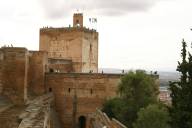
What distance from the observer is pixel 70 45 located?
4600 centimetres

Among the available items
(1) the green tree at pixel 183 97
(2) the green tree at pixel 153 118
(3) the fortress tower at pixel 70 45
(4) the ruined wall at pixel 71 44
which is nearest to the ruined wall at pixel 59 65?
(3) the fortress tower at pixel 70 45

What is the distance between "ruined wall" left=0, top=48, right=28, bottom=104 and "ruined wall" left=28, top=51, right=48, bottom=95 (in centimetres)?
A: 669

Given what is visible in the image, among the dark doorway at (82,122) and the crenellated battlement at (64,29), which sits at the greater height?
the crenellated battlement at (64,29)

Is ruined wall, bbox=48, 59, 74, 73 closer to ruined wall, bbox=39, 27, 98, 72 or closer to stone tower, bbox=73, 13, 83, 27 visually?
ruined wall, bbox=39, 27, 98, 72

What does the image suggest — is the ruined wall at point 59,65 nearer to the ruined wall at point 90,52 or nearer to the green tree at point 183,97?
the ruined wall at point 90,52

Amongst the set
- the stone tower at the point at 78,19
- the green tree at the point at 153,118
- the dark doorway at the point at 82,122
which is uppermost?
the stone tower at the point at 78,19

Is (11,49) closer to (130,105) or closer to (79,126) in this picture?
(130,105)

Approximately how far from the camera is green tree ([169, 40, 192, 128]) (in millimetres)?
21328

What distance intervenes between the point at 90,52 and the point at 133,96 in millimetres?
18230

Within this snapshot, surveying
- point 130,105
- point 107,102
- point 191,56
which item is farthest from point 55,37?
point 191,56

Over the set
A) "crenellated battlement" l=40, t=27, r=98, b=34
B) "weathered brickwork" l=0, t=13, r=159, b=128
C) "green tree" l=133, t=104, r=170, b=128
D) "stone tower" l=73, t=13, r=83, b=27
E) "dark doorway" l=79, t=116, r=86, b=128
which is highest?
"stone tower" l=73, t=13, r=83, b=27

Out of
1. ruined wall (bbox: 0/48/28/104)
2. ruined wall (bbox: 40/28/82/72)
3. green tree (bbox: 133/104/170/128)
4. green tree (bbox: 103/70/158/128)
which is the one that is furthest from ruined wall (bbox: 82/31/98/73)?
green tree (bbox: 133/104/170/128)

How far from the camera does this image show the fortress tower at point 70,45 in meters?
45.6

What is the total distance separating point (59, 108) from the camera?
3653 centimetres
